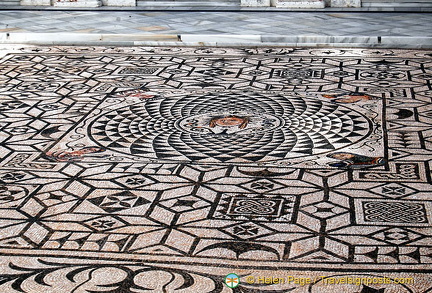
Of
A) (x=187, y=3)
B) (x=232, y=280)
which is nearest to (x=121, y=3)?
(x=187, y=3)

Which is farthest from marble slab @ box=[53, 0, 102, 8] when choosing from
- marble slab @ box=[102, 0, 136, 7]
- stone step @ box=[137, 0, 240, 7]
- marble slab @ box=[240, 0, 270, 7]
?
marble slab @ box=[240, 0, 270, 7]

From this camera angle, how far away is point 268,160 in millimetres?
3947

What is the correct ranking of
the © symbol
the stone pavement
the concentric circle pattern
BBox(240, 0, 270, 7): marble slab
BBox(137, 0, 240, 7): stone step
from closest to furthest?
the © symbol → the concentric circle pattern → the stone pavement → BBox(240, 0, 270, 7): marble slab → BBox(137, 0, 240, 7): stone step

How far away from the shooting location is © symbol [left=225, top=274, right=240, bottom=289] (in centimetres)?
270

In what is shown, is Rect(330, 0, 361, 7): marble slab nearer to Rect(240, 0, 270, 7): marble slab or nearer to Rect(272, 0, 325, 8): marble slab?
Rect(272, 0, 325, 8): marble slab

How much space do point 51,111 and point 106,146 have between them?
826 millimetres

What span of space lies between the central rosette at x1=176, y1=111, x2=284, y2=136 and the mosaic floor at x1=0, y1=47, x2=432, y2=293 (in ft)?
0.04

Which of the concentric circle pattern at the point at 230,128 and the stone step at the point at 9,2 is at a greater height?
the stone step at the point at 9,2

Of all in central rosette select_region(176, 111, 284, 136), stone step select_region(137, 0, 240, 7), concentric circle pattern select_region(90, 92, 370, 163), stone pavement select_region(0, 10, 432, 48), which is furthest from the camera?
stone step select_region(137, 0, 240, 7)

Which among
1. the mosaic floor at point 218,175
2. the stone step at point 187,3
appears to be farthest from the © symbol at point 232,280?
the stone step at point 187,3

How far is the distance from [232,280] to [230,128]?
6.10ft

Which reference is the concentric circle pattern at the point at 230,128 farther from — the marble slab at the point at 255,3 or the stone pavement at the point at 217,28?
the marble slab at the point at 255,3

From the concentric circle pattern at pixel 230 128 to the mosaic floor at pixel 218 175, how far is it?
0.02 m

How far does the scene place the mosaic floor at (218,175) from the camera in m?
2.83
